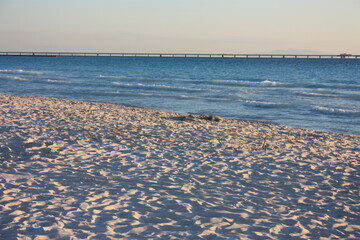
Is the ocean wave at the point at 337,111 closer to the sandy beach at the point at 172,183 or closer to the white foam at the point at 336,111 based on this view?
the white foam at the point at 336,111

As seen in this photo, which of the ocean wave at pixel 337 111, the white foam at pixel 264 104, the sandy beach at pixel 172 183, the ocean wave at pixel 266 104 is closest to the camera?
the sandy beach at pixel 172 183

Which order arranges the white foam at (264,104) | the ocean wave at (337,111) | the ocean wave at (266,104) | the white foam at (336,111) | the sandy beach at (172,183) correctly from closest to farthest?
the sandy beach at (172,183) < the ocean wave at (337,111) < the white foam at (336,111) < the ocean wave at (266,104) < the white foam at (264,104)

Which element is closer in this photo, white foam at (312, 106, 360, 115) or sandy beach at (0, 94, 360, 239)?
sandy beach at (0, 94, 360, 239)

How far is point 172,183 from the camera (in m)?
6.15

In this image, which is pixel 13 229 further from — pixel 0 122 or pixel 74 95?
pixel 74 95

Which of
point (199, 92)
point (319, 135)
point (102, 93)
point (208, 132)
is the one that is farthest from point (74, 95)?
point (319, 135)

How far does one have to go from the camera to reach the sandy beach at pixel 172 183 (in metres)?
4.66

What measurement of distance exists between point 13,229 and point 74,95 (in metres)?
18.0

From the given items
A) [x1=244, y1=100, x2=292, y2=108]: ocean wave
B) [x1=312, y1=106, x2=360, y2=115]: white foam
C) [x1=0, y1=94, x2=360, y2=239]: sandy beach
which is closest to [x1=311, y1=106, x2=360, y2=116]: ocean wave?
[x1=312, y1=106, x2=360, y2=115]: white foam

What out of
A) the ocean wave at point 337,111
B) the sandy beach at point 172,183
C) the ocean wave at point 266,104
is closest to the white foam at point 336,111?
the ocean wave at point 337,111

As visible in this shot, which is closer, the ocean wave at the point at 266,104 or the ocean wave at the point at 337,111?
the ocean wave at the point at 337,111

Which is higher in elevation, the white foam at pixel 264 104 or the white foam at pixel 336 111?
the white foam at pixel 264 104

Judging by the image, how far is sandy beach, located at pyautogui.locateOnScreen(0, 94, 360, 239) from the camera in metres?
4.66

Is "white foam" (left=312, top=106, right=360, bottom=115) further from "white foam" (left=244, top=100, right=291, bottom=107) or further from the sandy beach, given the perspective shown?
the sandy beach
